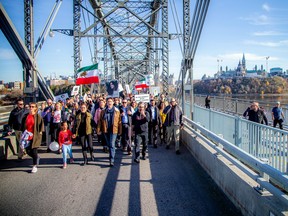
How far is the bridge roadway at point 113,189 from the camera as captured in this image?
4.64 m

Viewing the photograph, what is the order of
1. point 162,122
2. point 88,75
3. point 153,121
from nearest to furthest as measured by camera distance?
1. point 153,121
2. point 162,122
3. point 88,75

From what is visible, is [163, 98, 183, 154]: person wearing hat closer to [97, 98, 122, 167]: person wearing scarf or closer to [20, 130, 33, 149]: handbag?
[97, 98, 122, 167]: person wearing scarf

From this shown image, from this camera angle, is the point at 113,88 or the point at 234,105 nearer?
the point at 113,88

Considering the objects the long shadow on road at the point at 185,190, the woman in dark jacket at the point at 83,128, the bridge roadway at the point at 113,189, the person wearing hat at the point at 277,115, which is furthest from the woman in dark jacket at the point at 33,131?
the person wearing hat at the point at 277,115

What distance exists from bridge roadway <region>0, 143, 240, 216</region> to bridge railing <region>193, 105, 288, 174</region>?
1087 mm

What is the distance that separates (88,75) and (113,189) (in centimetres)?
1070

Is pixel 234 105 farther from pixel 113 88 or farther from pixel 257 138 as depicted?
pixel 257 138

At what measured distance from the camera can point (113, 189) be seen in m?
5.59

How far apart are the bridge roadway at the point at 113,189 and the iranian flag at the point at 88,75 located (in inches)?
306

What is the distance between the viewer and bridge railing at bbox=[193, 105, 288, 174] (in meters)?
4.64

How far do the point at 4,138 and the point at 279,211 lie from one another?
8.01 meters

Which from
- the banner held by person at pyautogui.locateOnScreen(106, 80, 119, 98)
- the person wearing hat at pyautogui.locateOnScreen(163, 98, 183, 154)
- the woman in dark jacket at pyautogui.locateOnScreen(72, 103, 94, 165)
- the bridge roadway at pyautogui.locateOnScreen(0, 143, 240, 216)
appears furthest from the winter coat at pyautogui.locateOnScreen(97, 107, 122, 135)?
the banner held by person at pyautogui.locateOnScreen(106, 80, 119, 98)

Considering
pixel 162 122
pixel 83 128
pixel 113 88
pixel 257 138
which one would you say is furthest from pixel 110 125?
pixel 113 88

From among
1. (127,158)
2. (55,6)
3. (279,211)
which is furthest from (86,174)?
(55,6)
